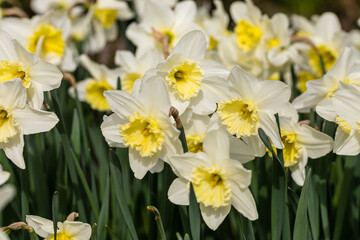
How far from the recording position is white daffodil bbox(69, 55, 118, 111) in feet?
7.43

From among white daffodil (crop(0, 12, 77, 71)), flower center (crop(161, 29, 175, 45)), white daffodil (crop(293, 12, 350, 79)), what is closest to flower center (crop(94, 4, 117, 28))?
white daffodil (crop(0, 12, 77, 71))

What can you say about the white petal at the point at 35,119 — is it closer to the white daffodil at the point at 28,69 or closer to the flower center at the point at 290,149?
the white daffodil at the point at 28,69

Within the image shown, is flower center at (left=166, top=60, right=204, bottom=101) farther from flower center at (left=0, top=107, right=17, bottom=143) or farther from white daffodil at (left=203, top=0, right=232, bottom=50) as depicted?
white daffodil at (left=203, top=0, right=232, bottom=50)

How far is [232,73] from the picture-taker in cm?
133

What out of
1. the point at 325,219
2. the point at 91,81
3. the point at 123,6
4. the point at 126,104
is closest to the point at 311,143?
the point at 325,219

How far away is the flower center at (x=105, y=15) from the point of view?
2.66 meters

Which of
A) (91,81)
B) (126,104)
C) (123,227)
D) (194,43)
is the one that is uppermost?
(194,43)

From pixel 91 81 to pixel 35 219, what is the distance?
3.65ft

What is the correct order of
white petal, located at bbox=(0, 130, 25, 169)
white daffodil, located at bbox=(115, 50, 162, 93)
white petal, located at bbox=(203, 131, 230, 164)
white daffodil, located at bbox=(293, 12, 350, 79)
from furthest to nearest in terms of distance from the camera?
1. white daffodil, located at bbox=(293, 12, 350, 79)
2. white daffodil, located at bbox=(115, 50, 162, 93)
3. white petal, located at bbox=(0, 130, 25, 169)
4. white petal, located at bbox=(203, 131, 230, 164)

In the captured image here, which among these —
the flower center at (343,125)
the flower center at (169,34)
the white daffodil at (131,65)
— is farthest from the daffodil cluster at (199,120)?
the flower center at (169,34)

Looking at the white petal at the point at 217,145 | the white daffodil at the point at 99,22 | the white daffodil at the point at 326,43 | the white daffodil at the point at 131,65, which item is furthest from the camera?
the white daffodil at the point at 99,22

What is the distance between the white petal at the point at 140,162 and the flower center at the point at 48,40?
1.04 m

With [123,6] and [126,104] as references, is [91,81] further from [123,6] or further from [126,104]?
[126,104]

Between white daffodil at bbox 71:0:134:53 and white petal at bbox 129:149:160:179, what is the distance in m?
1.43
